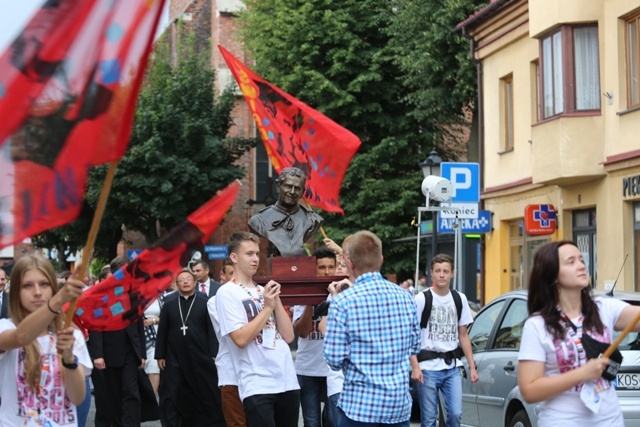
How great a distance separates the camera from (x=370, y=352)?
7465 mm

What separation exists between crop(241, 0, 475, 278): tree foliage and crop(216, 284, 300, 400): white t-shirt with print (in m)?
27.7

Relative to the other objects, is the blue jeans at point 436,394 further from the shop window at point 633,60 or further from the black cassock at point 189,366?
the shop window at point 633,60

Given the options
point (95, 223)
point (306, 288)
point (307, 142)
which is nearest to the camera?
point (95, 223)

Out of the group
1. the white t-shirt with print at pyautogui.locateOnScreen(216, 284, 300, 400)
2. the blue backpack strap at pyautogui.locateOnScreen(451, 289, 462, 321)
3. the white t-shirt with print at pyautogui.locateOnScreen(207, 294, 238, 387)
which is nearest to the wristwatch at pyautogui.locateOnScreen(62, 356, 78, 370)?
the white t-shirt with print at pyautogui.locateOnScreen(216, 284, 300, 400)

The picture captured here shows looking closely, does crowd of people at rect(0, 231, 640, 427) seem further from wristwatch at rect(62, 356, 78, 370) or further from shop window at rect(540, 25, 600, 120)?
shop window at rect(540, 25, 600, 120)

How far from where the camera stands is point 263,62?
Answer: 39875 millimetres

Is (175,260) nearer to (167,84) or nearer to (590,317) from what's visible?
(590,317)

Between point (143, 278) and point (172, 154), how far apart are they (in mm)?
37896

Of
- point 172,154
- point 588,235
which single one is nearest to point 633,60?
point 588,235

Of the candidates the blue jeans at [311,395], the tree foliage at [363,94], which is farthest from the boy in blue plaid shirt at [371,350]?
the tree foliage at [363,94]

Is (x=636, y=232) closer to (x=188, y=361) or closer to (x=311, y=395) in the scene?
(x=188, y=361)

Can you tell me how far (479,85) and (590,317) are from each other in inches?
1041

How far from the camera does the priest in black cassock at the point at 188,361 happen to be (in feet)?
44.9

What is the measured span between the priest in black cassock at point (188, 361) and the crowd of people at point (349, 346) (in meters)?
2.49
